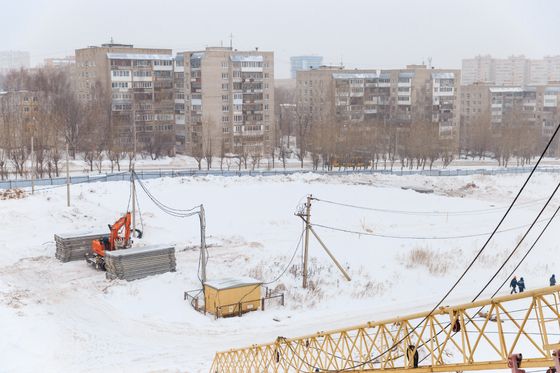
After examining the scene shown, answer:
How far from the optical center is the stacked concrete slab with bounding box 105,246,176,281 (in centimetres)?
1552

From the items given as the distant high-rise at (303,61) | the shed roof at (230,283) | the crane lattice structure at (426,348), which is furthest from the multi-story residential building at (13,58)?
the crane lattice structure at (426,348)

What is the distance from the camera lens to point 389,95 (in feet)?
168

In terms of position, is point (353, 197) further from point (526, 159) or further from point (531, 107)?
point (531, 107)

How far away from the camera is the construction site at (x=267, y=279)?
10.0m

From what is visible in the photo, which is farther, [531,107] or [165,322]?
[531,107]

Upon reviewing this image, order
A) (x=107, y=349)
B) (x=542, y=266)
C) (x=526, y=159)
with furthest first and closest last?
(x=526, y=159) → (x=542, y=266) → (x=107, y=349)

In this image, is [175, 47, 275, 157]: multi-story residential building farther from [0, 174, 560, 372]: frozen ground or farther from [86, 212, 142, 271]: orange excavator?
[86, 212, 142, 271]: orange excavator

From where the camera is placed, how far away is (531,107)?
55.2 m

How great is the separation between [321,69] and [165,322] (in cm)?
4083

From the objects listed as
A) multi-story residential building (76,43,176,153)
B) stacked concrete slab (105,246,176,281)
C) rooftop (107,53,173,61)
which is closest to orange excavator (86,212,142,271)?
stacked concrete slab (105,246,176,281)

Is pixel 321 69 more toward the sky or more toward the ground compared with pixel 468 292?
more toward the sky

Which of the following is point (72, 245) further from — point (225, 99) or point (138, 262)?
point (225, 99)

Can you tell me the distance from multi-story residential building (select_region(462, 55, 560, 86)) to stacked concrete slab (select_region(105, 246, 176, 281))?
6677cm

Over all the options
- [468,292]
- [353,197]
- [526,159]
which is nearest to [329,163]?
[353,197]
